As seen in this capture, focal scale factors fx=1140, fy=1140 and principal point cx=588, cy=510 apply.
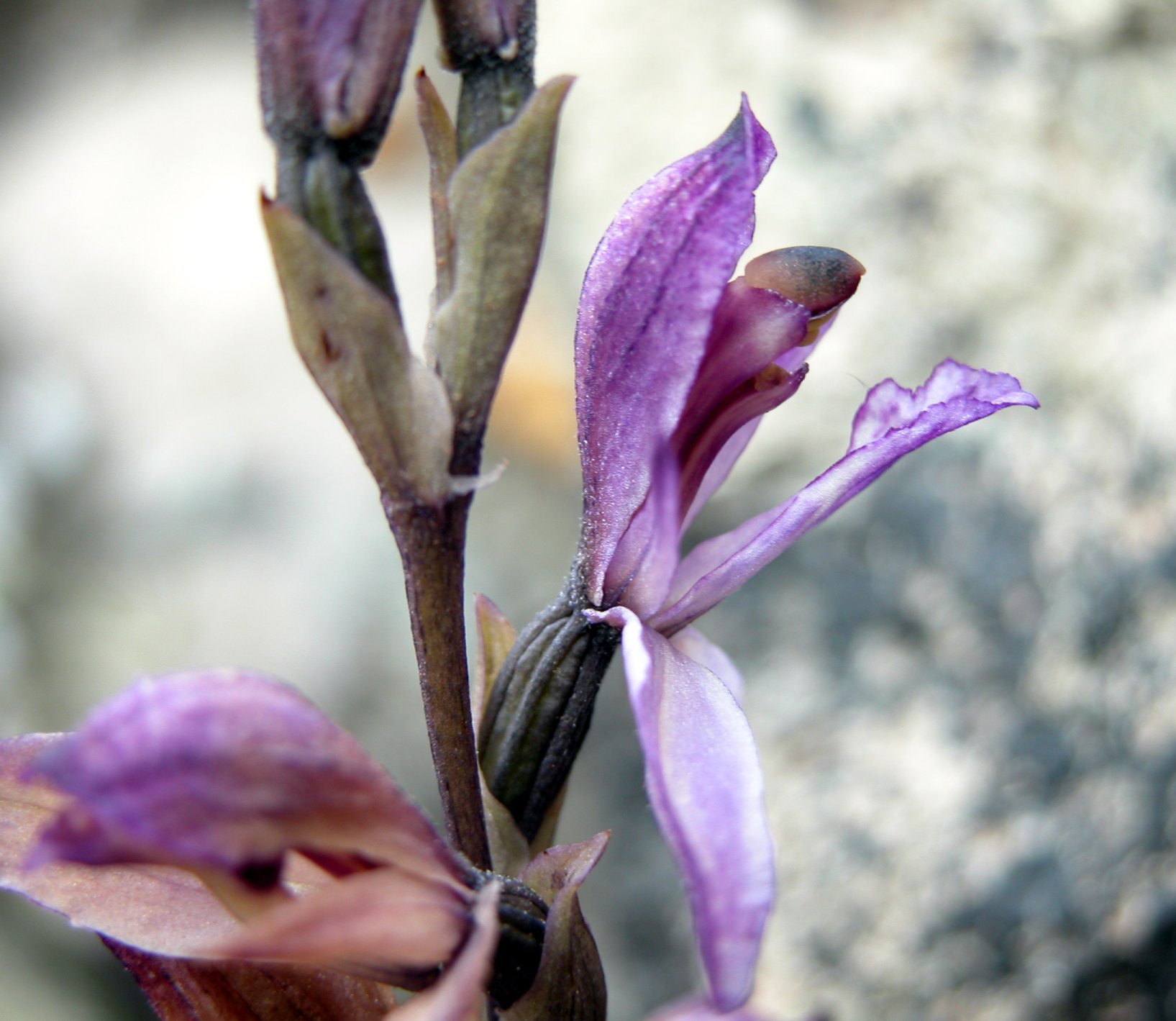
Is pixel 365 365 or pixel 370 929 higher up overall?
pixel 365 365

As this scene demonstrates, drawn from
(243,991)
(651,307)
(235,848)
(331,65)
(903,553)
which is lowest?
(903,553)

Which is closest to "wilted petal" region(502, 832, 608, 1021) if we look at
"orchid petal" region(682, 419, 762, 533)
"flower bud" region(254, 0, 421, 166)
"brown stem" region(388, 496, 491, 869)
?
"brown stem" region(388, 496, 491, 869)

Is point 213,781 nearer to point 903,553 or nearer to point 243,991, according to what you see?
point 243,991

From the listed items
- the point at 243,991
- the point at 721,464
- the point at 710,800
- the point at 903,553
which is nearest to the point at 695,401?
the point at 721,464

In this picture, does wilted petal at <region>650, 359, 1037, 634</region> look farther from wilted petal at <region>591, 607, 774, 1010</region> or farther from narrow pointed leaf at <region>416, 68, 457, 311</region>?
narrow pointed leaf at <region>416, 68, 457, 311</region>

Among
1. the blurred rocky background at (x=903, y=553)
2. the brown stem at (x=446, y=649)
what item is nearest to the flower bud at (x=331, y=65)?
the brown stem at (x=446, y=649)
